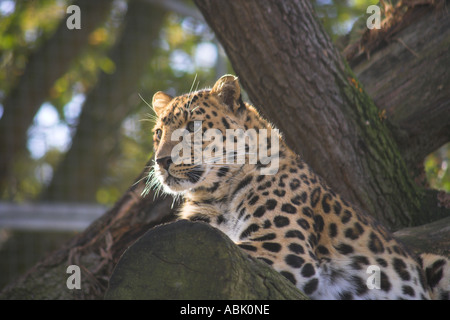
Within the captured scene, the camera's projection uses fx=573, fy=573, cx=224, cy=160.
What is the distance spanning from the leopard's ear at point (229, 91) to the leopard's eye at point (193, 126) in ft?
1.07

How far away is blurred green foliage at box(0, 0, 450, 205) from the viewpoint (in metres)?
11.7

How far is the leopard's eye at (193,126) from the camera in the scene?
475 centimetres

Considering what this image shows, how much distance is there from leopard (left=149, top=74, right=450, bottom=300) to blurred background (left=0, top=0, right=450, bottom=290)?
16.0ft

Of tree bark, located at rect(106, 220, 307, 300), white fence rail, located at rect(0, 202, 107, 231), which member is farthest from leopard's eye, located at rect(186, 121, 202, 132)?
white fence rail, located at rect(0, 202, 107, 231)

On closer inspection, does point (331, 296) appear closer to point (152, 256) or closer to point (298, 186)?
point (298, 186)

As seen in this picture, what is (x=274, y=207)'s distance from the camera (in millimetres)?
4328

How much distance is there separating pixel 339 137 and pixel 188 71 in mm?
8495

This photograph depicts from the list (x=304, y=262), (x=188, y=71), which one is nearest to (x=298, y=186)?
(x=304, y=262)

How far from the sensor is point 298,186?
4.54 metres

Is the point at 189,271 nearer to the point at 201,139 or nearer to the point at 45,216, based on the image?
the point at 201,139

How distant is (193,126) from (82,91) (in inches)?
383

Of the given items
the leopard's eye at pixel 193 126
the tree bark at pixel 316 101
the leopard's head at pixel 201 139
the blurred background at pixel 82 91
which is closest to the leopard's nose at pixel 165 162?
the leopard's head at pixel 201 139

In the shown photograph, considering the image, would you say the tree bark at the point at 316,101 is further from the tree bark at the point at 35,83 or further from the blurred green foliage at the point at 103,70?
the tree bark at the point at 35,83

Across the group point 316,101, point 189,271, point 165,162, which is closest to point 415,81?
point 316,101
